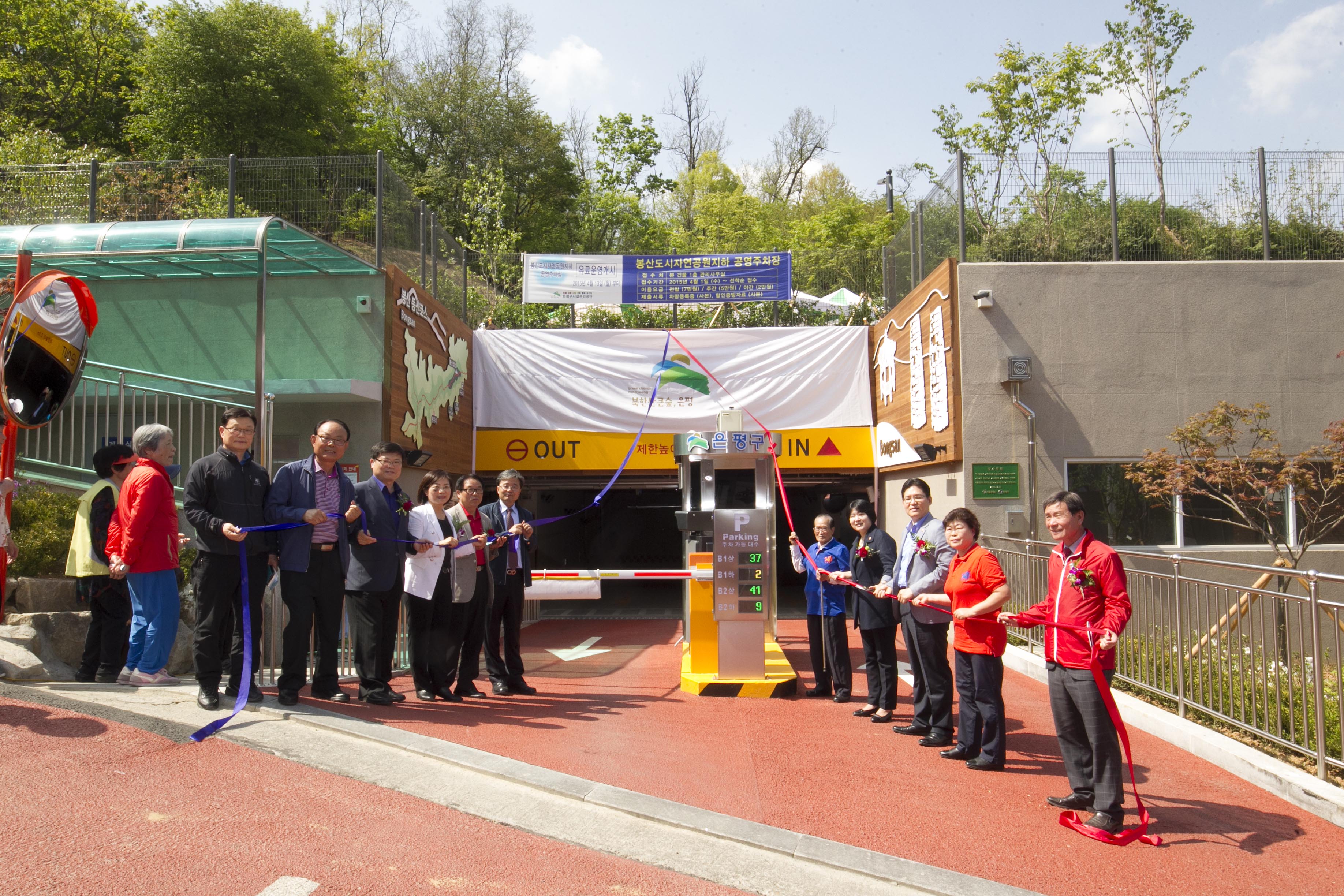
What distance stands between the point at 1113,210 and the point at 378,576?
1052 centimetres

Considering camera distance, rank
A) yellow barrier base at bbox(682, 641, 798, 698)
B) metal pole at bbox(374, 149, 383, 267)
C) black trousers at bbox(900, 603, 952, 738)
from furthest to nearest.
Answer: metal pole at bbox(374, 149, 383, 267)
yellow barrier base at bbox(682, 641, 798, 698)
black trousers at bbox(900, 603, 952, 738)

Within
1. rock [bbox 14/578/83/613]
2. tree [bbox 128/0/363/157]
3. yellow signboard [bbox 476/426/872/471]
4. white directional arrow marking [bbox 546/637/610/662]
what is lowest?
white directional arrow marking [bbox 546/637/610/662]

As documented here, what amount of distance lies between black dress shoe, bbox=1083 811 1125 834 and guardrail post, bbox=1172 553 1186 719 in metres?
2.37

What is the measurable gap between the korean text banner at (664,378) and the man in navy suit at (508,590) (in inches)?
308

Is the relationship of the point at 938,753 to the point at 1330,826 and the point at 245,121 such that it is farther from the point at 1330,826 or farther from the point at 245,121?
the point at 245,121

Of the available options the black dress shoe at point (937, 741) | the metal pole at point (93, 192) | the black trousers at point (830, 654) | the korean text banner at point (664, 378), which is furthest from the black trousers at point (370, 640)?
the metal pole at point (93, 192)

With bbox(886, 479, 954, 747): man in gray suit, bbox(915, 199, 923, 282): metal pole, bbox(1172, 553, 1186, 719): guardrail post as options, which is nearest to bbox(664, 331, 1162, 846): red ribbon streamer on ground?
bbox(886, 479, 954, 747): man in gray suit

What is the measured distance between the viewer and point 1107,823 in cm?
401

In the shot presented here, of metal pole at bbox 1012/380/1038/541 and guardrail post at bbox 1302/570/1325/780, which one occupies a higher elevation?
metal pole at bbox 1012/380/1038/541

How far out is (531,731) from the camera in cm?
537

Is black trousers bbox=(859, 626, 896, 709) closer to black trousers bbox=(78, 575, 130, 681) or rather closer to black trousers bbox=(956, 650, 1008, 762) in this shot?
black trousers bbox=(956, 650, 1008, 762)

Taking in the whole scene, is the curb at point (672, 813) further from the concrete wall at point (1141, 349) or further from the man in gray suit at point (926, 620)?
the concrete wall at point (1141, 349)

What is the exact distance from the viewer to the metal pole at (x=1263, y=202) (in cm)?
1134

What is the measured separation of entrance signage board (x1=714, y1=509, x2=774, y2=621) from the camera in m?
7.33
